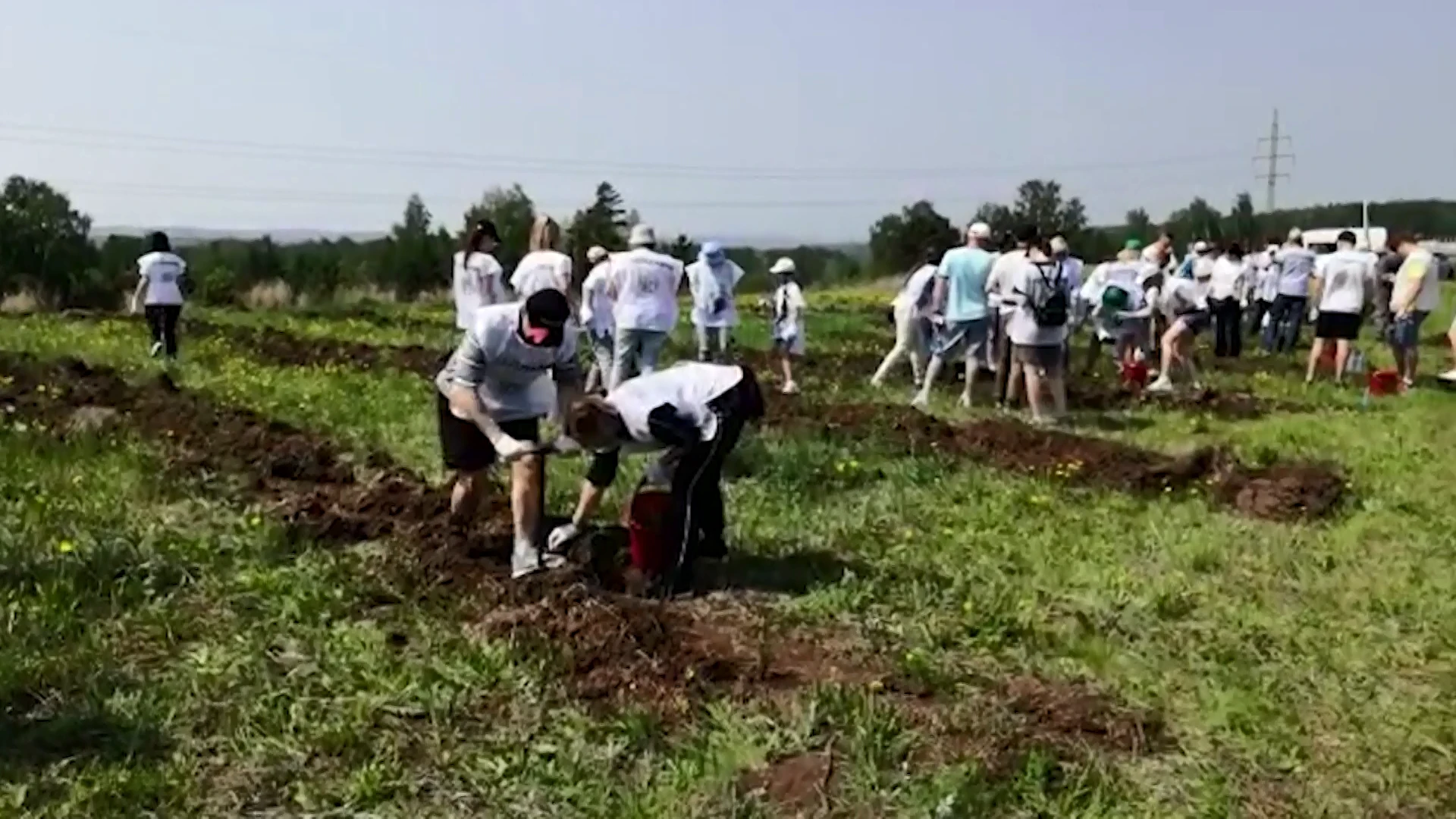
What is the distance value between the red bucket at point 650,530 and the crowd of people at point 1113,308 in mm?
5491

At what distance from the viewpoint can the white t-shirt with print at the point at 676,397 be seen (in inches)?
251

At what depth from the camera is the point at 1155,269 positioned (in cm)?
1467

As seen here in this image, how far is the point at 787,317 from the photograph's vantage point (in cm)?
1434

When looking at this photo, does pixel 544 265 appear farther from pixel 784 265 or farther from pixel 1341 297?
pixel 1341 297

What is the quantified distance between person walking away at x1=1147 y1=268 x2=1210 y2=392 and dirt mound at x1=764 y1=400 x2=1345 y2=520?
2.76 meters

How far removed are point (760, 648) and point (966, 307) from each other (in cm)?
686

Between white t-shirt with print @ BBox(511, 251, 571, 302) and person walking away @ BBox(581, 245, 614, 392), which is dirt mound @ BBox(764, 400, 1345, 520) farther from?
white t-shirt with print @ BBox(511, 251, 571, 302)

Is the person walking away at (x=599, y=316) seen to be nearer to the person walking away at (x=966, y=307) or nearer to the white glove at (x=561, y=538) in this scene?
the person walking away at (x=966, y=307)

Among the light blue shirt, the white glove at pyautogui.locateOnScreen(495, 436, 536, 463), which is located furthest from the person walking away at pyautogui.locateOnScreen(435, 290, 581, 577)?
the light blue shirt

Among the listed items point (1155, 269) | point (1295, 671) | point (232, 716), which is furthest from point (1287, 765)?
point (1155, 269)

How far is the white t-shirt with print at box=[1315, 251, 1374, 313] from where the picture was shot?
1461 centimetres

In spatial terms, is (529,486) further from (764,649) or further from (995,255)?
(995,255)

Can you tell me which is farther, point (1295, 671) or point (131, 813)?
point (1295, 671)

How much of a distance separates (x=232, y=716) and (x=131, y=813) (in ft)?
2.28
